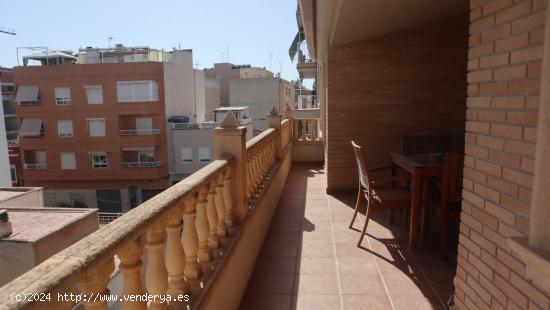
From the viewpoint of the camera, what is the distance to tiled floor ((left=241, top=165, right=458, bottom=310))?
2855 millimetres

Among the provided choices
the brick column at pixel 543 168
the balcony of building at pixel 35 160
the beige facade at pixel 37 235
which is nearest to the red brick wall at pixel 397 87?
the brick column at pixel 543 168

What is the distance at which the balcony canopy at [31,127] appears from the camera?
1023 inches

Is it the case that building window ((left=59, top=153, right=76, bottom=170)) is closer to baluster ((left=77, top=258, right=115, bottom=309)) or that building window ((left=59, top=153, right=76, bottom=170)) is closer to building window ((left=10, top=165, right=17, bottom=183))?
building window ((left=10, top=165, right=17, bottom=183))

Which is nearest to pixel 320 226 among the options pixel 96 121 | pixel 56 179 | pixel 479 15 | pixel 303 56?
pixel 479 15

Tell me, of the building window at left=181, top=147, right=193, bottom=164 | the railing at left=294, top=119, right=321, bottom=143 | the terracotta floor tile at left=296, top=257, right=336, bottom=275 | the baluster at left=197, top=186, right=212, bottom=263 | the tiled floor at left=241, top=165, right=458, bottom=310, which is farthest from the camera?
the building window at left=181, top=147, right=193, bottom=164

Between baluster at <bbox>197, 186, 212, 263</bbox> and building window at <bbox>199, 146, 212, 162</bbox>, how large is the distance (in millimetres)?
24615

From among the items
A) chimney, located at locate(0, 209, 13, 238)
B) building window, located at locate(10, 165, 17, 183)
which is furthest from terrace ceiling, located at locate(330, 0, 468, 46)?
building window, located at locate(10, 165, 17, 183)

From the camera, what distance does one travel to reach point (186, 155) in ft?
87.9

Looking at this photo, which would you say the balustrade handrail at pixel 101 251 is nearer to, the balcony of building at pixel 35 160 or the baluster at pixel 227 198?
the baluster at pixel 227 198

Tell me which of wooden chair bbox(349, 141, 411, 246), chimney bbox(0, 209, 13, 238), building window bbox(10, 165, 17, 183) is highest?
wooden chair bbox(349, 141, 411, 246)

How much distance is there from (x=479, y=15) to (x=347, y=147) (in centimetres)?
420

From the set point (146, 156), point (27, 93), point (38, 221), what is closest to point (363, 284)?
point (38, 221)

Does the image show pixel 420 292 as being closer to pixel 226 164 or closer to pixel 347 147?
pixel 226 164

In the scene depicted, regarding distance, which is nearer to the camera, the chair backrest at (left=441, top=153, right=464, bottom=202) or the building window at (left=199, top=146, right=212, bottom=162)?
the chair backrest at (left=441, top=153, right=464, bottom=202)
